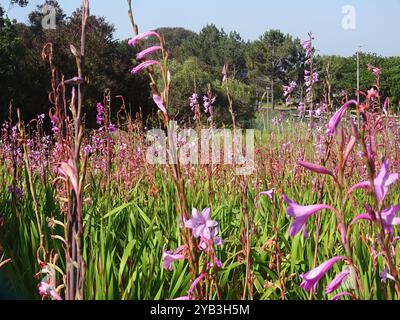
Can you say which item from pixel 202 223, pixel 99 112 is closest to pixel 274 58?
pixel 99 112

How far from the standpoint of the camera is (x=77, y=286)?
2.85ft

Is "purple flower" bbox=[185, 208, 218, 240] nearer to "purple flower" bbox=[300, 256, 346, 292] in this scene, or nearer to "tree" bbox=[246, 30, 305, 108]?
"purple flower" bbox=[300, 256, 346, 292]

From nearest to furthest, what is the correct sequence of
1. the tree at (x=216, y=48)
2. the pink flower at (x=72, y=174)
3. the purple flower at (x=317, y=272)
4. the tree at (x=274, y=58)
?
1. the pink flower at (x=72, y=174)
2. the purple flower at (x=317, y=272)
3. the tree at (x=274, y=58)
4. the tree at (x=216, y=48)

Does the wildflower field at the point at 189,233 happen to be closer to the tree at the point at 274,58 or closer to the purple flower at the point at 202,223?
the purple flower at the point at 202,223

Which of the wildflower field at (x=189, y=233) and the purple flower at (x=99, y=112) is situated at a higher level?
the purple flower at (x=99, y=112)

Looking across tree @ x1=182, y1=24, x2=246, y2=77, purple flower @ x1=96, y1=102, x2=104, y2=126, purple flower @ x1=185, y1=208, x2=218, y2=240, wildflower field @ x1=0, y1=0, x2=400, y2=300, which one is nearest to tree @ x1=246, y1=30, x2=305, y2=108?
tree @ x1=182, y1=24, x2=246, y2=77

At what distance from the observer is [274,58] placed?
46.9 metres

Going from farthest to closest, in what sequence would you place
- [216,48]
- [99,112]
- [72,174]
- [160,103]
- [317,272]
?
1. [216,48]
2. [99,112]
3. [160,103]
4. [317,272]
5. [72,174]

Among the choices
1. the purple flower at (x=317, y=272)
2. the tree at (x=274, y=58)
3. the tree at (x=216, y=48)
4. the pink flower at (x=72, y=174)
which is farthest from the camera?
the tree at (x=216, y=48)

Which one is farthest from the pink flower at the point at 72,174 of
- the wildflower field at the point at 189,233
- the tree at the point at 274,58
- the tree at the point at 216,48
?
the tree at the point at 216,48

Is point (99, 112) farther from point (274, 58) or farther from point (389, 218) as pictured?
point (274, 58)

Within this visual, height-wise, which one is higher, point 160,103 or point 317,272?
point 160,103

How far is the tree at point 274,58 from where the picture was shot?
45844 mm
